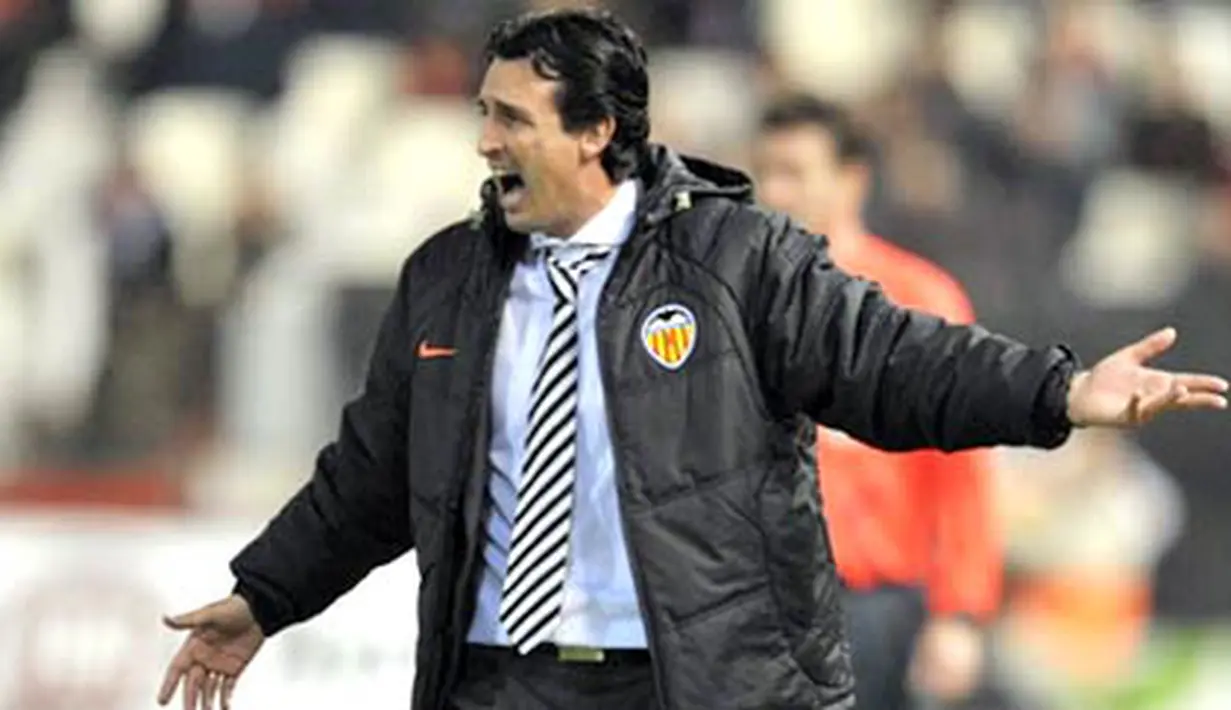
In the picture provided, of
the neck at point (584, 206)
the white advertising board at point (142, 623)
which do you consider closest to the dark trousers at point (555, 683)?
the neck at point (584, 206)

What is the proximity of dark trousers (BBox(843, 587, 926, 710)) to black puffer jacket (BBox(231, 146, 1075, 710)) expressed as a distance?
71.9 inches

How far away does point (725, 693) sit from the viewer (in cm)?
460

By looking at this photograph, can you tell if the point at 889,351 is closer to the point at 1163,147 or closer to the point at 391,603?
the point at 391,603

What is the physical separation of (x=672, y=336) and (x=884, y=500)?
2051 millimetres

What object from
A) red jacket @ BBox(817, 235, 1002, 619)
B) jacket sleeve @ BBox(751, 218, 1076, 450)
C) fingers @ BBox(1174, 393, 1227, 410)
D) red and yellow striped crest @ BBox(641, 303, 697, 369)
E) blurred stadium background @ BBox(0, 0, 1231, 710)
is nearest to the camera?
fingers @ BBox(1174, 393, 1227, 410)

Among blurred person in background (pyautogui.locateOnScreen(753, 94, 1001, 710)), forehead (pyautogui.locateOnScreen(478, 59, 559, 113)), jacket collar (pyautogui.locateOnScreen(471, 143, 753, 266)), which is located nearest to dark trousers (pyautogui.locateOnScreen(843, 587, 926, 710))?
blurred person in background (pyautogui.locateOnScreen(753, 94, 1001, 710))

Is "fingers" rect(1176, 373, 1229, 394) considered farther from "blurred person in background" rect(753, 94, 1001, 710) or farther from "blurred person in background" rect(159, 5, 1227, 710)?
"blurred person in background" rect(753, 94, 1001, 710)

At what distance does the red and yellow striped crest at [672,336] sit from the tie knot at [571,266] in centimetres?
17

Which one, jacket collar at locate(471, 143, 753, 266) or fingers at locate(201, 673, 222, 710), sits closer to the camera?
jacket collar at locate(471, 143, 753, 266)

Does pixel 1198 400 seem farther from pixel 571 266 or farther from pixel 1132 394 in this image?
pixel 571 266

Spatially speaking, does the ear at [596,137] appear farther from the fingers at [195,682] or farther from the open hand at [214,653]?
the fingers at [195,682]

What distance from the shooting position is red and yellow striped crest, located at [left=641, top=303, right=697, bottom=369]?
184 inches

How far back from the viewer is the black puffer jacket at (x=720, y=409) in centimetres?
456

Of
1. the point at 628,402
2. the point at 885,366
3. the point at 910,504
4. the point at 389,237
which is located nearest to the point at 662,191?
the point at 628,402
